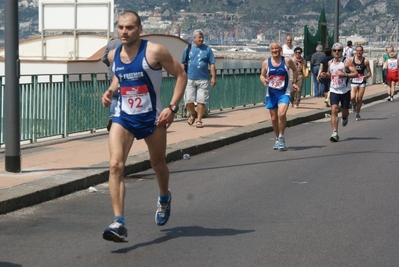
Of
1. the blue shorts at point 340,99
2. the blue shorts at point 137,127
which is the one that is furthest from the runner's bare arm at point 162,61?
the blue shorts at point 340,99

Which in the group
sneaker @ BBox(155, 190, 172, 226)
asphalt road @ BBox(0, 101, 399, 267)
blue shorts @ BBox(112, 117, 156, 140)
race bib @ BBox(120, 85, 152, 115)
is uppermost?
race bib @ BBox(120, 85, 152, 115)

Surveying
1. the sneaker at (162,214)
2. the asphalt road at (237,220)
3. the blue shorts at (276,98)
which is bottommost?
the asphalt road at (237,220)

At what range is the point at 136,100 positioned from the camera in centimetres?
799

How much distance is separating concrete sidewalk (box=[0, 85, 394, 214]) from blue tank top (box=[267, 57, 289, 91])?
1309 millimetres

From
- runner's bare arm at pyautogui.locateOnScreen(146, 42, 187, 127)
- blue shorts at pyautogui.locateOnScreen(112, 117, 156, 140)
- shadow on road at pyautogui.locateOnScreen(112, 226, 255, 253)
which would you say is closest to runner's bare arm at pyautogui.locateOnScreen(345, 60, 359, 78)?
shadow on road at pyautogui.locateOnScreen(112, 226, 255, 253)

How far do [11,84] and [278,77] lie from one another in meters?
5.56

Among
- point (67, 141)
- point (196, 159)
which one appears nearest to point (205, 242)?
point (196, 159)

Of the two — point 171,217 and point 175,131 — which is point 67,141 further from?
point 171,217

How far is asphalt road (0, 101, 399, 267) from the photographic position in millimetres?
7332

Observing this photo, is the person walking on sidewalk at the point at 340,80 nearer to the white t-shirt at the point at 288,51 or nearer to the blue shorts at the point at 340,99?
the blue shorts at the point at 340,99

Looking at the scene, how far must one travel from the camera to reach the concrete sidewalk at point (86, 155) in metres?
10.1

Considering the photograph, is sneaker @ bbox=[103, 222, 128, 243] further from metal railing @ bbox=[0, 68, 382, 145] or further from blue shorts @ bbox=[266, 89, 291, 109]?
blue shorts @ bbox=[266, 89, 291, 109]

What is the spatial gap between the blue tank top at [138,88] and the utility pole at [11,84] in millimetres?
3190

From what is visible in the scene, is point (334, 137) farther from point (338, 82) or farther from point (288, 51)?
point (288, 51)
